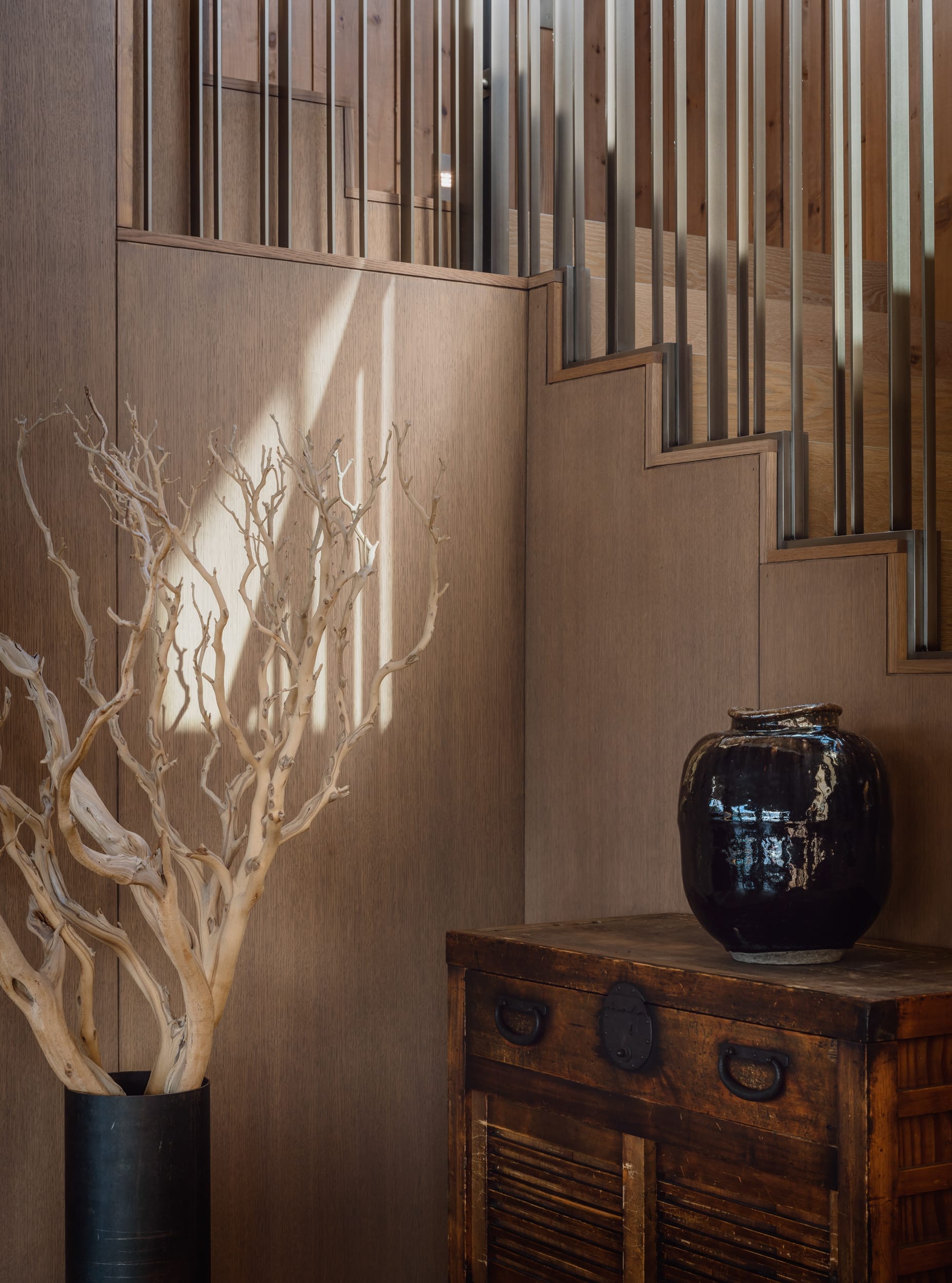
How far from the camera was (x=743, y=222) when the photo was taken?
247 cm

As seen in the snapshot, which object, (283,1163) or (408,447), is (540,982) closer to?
(283,1163)

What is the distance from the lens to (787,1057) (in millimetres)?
1810

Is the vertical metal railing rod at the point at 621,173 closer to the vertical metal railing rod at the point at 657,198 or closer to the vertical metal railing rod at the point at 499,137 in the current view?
the vertical metal railing rod at the point at 657,198

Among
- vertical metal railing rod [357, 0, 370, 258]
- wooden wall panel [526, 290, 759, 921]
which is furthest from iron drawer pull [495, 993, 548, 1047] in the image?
vertical metal railing rod [357, 0, 370, 258]

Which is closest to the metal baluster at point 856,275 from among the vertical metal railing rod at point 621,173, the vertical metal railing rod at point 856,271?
the vertical metal railing rod at point 856,271

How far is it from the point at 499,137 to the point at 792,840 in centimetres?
170

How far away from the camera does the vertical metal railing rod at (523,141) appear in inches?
117

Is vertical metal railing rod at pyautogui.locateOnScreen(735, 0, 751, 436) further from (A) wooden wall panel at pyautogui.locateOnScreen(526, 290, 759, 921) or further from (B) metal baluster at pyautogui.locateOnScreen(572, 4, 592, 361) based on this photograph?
(B) metal baluster at pyautogui.locateOnScreen(572, 4, 592, 361)

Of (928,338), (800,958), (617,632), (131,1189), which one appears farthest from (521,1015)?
(928,338)

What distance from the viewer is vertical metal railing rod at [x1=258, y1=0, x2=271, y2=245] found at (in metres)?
2.79

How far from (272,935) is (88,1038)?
1.64 feet

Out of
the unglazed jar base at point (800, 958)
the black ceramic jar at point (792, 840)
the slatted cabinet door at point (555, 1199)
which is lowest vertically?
the slatted cabinet door at point (555, 1199)

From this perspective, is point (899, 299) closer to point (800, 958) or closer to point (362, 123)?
point (800, 958)

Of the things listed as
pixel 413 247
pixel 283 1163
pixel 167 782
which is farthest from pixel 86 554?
pixel 283 1163
